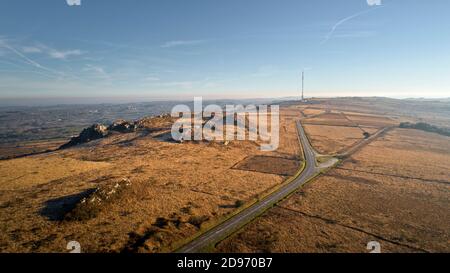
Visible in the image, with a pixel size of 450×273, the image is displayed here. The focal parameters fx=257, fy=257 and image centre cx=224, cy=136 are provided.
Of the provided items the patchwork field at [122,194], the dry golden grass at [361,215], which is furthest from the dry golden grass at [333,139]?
the dry golden grass at [361,215]

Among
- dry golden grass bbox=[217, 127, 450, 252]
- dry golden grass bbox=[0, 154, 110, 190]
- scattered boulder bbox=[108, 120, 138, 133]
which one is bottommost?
dry golden grass bbox=[217, 127, 450, 252]

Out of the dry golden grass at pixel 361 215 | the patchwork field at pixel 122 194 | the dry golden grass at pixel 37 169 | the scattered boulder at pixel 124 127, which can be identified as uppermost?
the scattered boulder at pixel 124 127

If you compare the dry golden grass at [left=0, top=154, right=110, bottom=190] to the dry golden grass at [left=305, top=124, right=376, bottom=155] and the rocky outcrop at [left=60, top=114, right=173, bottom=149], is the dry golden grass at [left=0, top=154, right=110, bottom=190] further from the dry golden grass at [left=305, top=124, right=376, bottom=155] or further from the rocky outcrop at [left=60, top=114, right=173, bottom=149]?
the dry golden grass at [left=305, top=124, right=376, bottom=155]

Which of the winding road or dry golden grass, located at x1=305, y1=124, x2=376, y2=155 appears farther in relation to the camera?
dry golden grass, located at x1=305, y1=124, x2=376, y2=155

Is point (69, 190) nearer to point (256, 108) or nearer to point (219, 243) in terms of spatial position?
point (219, 243)

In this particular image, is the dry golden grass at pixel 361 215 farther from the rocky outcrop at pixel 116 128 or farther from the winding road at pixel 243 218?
the rocky outcrop at pixel 116 128

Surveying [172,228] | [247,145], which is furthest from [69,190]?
[247,145]

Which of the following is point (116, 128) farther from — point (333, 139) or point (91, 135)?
point (333, 139)

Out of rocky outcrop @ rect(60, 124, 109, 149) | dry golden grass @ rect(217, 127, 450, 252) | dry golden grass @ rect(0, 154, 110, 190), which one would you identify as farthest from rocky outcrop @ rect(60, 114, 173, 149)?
dry golden grass @ rect(217, 127, 450, 252)
